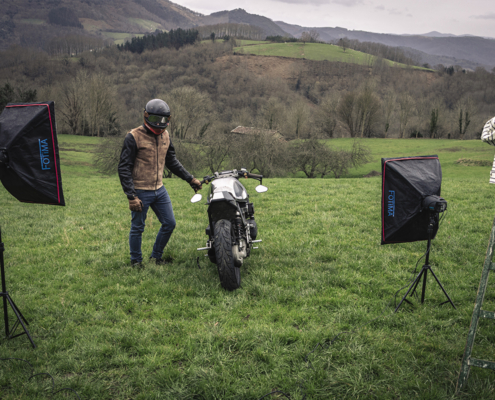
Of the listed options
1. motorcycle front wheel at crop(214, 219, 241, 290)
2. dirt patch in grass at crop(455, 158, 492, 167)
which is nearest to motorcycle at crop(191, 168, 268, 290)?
motorcycle front wheel at crop(214, 219, 241, 290)

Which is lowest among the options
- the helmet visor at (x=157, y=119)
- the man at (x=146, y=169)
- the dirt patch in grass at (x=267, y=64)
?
the man at (x=146, y=169)

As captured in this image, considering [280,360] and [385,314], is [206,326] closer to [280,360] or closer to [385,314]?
[280,360]

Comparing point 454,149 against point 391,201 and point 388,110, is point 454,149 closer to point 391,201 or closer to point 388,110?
point 388,110

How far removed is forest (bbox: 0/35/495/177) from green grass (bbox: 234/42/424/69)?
243 inches

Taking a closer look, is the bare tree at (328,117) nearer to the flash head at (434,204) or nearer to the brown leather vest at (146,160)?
the brown leather vest at (146,160)

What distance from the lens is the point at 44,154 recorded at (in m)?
3.71

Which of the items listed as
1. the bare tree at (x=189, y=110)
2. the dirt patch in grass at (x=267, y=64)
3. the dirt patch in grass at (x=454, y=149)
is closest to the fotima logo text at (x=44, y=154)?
the bare tree at (x=189, y=110)

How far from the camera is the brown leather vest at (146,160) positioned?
213 inches

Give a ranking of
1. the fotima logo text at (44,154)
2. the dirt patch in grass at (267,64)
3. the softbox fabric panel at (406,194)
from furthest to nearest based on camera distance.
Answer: the dirt patch in grass at (267,64)
the softbox fabric panel at (406,194)
the fotima logo text at (44,154)

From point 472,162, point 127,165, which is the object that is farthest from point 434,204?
point 472,162

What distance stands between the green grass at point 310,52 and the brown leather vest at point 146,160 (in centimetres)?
13138

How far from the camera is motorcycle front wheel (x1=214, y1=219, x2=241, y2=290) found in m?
4.72

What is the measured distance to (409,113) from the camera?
6919cm

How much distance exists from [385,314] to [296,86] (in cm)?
11198
